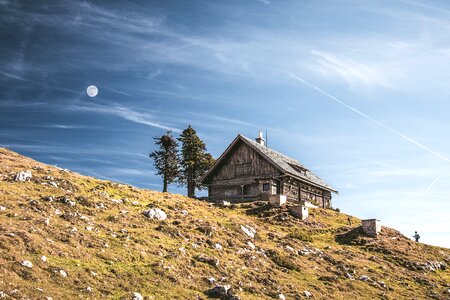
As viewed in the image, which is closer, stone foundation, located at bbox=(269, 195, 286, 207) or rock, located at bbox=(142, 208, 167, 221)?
rock, located at bbox=(142, 208, 167, 221)

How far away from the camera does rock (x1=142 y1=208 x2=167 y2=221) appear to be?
22.2 m

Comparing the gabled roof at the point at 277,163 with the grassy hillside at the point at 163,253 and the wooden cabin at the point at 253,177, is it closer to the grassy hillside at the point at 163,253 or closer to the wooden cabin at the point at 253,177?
the wooden cabin at the point at 253,177

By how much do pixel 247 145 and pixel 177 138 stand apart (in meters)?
14.2

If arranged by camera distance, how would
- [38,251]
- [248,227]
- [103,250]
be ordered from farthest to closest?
[248,227]
[103,250]
[38,251]

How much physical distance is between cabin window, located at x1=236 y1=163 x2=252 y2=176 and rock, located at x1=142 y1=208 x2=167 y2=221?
1107 inches

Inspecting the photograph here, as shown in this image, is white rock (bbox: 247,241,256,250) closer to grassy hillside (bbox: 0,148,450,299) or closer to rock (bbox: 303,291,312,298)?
grassy hillside (bbox: 0,148,450,299)

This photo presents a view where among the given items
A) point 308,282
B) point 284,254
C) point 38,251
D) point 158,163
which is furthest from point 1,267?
point 158,163

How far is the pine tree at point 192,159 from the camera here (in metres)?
60.9

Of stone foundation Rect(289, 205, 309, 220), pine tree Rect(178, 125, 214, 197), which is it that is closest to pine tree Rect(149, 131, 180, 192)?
pine tree Rect(178, 125, 214, 197)

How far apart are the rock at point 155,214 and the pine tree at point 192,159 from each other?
37.4 meters

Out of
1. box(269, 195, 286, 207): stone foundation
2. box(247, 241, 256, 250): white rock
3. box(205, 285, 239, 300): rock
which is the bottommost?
box(205, 285, 239, 300): rock

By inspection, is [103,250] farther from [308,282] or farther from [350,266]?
[350,266]

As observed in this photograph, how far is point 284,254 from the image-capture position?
74.4ft

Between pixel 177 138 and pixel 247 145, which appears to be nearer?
pixel 247 145
